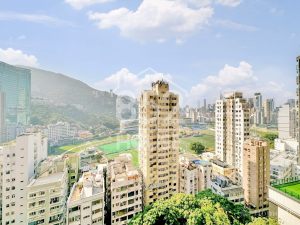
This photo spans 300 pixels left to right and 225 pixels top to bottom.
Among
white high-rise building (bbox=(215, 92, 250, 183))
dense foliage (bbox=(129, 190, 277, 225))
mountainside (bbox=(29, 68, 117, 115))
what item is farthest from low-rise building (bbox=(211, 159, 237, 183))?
mountainside (bbox=(29, 68, 117, 115))

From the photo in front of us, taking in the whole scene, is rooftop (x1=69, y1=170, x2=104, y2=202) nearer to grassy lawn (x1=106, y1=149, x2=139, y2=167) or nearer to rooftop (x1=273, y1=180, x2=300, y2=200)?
grassy lawn (x1=106, y1=149, x2=139, y2=167)

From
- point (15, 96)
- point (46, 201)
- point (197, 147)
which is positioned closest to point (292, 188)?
point (46, 201)

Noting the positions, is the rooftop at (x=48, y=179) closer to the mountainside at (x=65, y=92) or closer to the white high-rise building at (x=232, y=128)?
the mountainside at (x=65, y=92)

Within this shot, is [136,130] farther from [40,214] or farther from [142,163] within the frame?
[40,214]

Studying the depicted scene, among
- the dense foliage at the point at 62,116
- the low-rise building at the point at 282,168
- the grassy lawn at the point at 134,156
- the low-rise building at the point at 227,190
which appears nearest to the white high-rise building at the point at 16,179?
the dense foliage at the point at 62,116

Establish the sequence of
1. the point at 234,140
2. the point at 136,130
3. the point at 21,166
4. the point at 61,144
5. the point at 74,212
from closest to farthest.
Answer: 1. the point at 74,212
2. the point at 21,166
3. the point at 136,130
4. the point at 61,144
5. the point at 234,140

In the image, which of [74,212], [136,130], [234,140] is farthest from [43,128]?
[234,140]
